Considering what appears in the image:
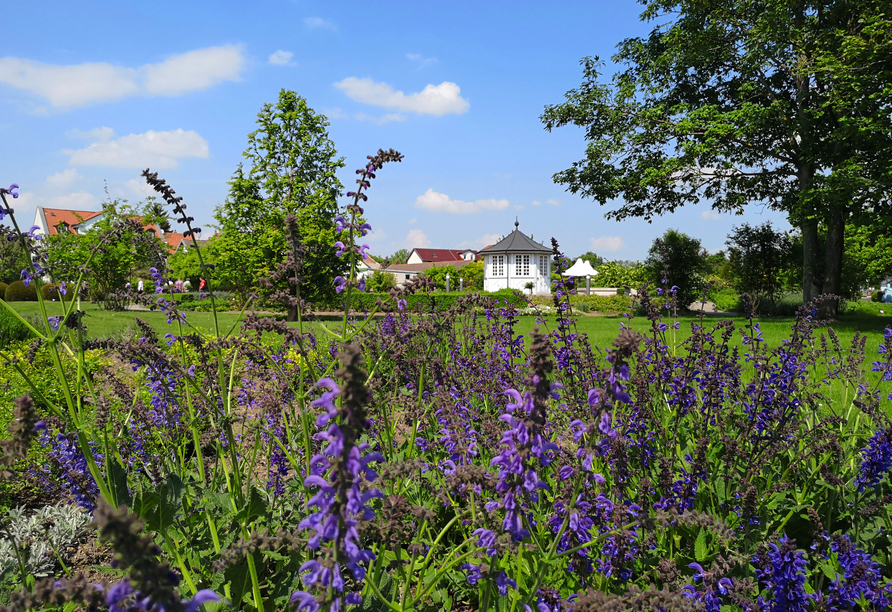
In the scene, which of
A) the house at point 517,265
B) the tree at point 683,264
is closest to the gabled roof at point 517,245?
the house at point 517,265

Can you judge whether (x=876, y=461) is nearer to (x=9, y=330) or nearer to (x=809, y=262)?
(x=9, y=330)

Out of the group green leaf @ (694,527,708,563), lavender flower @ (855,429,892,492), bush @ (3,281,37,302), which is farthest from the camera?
bush @ (3,281,37,302)

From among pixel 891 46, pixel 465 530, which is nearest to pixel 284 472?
pixel 465 530

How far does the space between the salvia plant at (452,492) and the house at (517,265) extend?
51.4 metres

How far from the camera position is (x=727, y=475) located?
123 inches

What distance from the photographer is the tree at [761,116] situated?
1862 cm

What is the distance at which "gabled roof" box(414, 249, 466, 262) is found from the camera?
114125 mm

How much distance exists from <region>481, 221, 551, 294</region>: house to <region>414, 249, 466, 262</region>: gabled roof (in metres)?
55.1

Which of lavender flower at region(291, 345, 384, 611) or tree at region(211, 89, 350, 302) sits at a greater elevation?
tree at region(211, 89, 350, 302)

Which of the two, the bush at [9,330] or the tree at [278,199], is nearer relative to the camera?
the bush at [9,330]

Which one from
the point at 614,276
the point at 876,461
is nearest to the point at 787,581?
the point at 876,461

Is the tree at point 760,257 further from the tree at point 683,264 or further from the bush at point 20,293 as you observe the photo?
the bush at point 20,293

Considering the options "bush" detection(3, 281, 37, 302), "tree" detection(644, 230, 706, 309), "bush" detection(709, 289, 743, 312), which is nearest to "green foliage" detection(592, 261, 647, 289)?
"bush" detection(709, 289, 743, 312)

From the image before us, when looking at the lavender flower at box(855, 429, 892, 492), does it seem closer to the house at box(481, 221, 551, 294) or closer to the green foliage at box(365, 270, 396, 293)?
the green foliage at box(365, 270, 396, 293)
